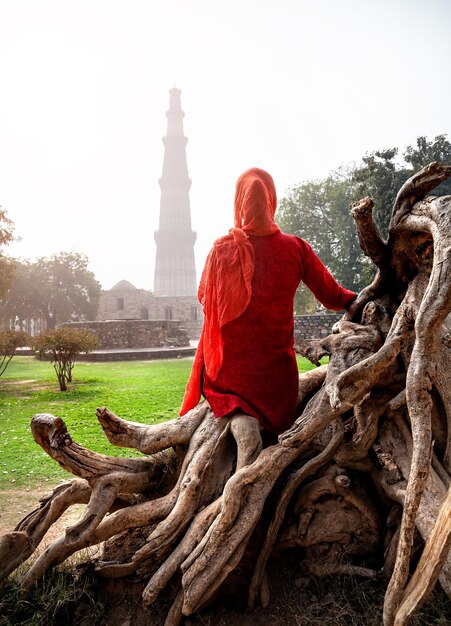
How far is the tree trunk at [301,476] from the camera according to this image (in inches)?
69.8

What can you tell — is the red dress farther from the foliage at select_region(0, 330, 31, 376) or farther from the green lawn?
the foliage at select_region(0, 330, 31, 376)

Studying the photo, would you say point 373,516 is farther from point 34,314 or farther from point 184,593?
point 34,314

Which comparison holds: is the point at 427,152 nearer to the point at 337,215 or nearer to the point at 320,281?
the point at 337,215

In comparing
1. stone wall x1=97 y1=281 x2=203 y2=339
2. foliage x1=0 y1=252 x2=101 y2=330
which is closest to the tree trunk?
foliage x1=0 y1=252 x2=101 y2=330

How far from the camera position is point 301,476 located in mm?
2027

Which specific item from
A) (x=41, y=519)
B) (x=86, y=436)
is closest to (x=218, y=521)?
(x=41, y=519)

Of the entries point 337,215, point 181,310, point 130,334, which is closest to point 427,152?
point 337,215

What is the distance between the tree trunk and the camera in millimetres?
1773

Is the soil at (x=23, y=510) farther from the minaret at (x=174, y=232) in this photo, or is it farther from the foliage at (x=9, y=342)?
the minaret at (x=174, y=232)

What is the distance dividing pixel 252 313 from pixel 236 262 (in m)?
0.29

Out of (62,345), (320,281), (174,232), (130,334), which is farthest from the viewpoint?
(174,232)

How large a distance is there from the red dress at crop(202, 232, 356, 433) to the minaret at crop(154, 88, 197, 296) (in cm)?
3691

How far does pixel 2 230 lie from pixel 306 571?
1307 cm

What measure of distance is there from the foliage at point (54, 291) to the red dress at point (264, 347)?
80.1 ft
